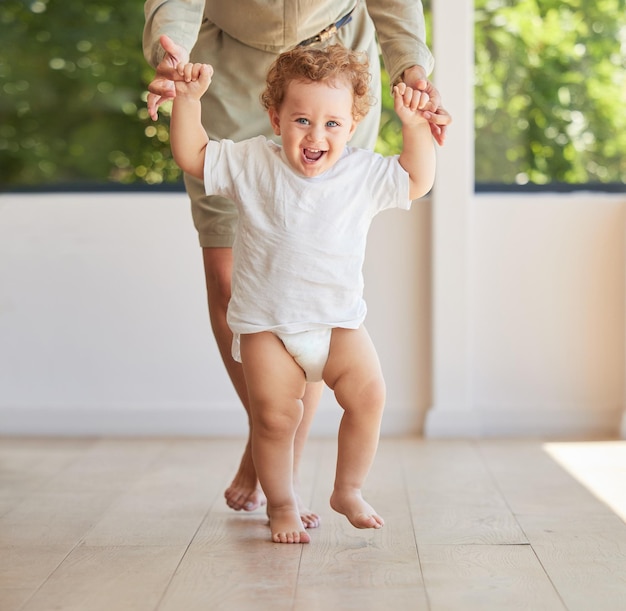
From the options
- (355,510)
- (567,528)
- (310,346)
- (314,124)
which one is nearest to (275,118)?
(314,124)

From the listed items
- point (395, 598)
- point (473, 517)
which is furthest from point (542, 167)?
point (395, 598)

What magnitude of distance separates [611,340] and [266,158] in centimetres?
176

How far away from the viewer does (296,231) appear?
5.97 ft

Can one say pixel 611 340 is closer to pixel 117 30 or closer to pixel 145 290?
pixel 145 290

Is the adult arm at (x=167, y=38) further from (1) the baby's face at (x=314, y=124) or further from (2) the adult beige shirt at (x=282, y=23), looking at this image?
(1) the baby's face at (x=314, y=124)

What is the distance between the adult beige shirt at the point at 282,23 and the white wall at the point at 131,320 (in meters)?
1.17

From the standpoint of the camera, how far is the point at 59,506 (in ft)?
7.35

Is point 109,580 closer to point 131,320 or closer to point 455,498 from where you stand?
point 455,498

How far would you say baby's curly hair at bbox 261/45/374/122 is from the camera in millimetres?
1813

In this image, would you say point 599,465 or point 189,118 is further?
point 599,465

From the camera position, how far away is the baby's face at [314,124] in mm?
1804

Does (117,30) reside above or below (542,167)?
above

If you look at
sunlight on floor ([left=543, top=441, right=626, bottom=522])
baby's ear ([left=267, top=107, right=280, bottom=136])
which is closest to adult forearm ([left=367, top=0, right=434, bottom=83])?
baby's ear ([left=267, top=107, right=280, bottom=136])

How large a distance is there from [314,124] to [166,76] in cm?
27
